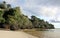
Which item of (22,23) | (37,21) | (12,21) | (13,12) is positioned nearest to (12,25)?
(12,21)

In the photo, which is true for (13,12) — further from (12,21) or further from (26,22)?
(26,22)

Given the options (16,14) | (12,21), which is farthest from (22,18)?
(12,21)

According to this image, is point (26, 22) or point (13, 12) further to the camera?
point (26, 22)

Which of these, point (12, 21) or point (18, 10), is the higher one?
point (18, 10)

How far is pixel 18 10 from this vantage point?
48.4 metres

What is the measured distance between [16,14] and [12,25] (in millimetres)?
4401

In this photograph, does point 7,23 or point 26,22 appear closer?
point 7,23

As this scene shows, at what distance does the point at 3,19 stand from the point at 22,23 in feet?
35.3

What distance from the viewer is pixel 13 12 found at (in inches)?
1827

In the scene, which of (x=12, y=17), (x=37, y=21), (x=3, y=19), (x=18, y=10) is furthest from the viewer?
(x=37, y=21)

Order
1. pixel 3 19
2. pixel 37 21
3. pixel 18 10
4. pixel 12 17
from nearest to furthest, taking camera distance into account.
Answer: pixel 3 19 → pixel 12 17 → pixel 18 10 → pixel 37 21

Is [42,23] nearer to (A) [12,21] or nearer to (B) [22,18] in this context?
(B) [22,18]

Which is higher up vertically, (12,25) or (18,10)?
(18,10)

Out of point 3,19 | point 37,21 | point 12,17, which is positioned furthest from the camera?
point 37,21
